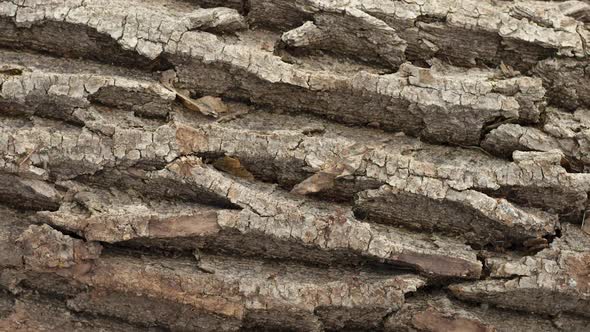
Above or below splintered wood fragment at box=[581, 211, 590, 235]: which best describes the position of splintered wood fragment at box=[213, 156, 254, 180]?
above

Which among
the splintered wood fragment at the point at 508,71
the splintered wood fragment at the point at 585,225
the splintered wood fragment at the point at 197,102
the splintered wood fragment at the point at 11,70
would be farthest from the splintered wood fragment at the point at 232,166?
the splintered wood fragment at the point at 585,225

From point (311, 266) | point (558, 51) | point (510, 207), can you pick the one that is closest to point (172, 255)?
point (311, 266)

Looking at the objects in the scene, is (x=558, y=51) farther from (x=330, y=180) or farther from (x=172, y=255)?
(x=172, y=255)

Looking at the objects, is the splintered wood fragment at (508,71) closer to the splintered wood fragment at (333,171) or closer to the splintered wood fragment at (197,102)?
the splintered wood fragment at (333,171)

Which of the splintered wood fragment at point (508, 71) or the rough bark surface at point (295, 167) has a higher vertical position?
the splintered wood fragment at point (508, 71)

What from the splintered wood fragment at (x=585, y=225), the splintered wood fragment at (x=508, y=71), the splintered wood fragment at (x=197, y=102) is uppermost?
the splintered wood fragment at (x=508, y=71)

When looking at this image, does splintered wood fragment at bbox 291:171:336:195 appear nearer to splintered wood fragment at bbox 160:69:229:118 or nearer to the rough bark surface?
the rough bark surface

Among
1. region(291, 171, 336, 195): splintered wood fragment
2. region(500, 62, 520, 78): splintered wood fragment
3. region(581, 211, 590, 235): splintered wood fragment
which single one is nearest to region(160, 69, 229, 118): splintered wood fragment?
region(291, 171, 336, 195): splintered wood fragment

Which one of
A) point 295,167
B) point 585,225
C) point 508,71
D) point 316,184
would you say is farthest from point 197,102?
point 585,225

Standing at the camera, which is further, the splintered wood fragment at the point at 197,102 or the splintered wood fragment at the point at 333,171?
the splintered wood fragment at the point at 197,102
